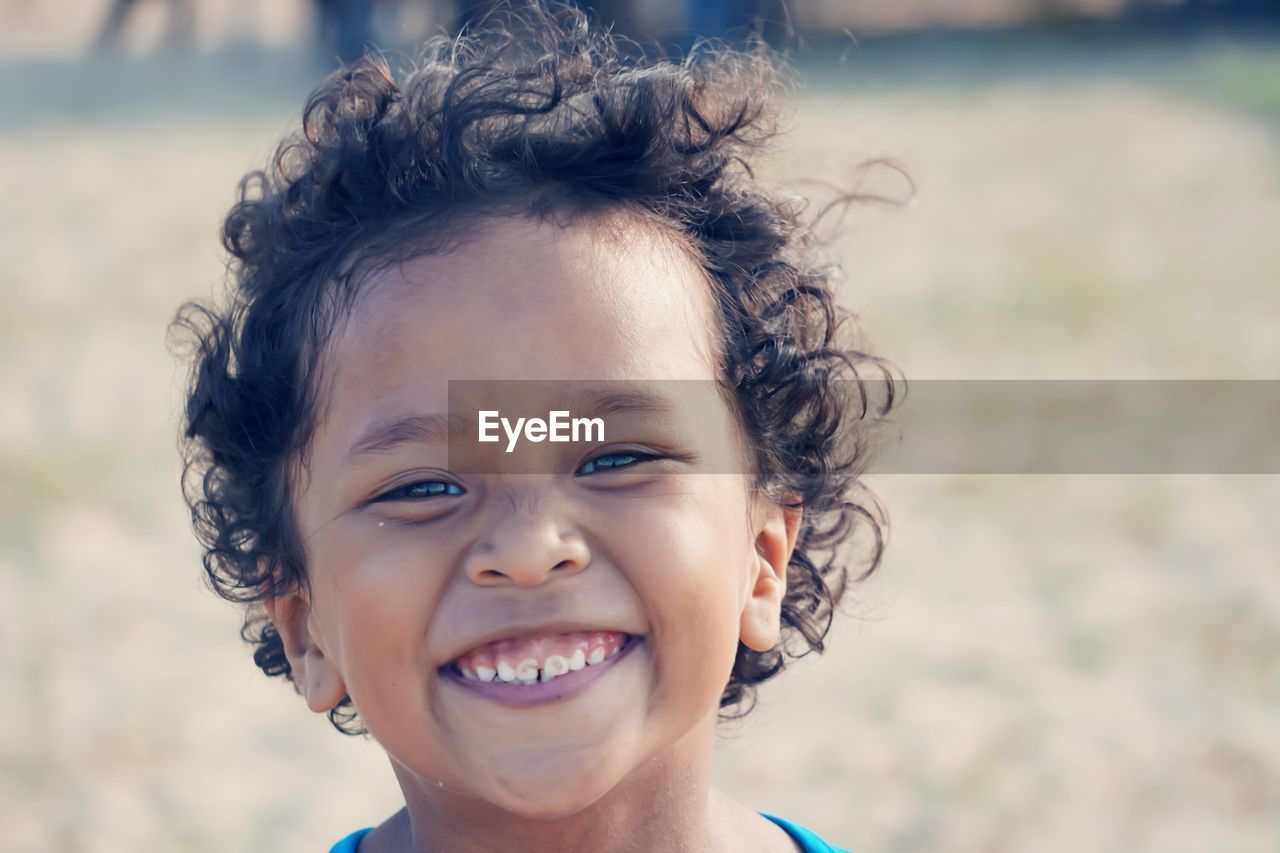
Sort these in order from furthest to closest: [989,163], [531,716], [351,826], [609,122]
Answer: [989,163] < [351,826] < [609,122] < [531,716]

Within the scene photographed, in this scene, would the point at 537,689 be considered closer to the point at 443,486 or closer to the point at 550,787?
the point at 550,787

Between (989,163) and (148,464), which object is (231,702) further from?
(989,163)

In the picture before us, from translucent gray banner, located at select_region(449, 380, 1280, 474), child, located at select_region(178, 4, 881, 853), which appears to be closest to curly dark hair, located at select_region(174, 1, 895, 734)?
child, located at select_region(178, 4, 881, 853)

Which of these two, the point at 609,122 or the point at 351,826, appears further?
the point at 351,826

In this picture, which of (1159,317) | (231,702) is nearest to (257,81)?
(1159,317)

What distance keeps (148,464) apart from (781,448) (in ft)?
12.4

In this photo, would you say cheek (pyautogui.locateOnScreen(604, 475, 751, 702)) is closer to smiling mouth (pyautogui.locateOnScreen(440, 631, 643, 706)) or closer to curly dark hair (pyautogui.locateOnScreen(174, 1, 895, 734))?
smiling mouth (pyautogui.locateOnScreen(440, 631, 643, 706))

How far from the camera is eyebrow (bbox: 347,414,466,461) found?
142 centimetres

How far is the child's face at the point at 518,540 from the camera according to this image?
1.36m

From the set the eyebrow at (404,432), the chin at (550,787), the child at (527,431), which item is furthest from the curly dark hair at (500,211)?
the chin at (550,787)

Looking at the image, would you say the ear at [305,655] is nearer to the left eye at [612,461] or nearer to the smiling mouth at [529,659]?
the smiling mouth at [529,659]

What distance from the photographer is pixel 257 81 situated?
475 inches

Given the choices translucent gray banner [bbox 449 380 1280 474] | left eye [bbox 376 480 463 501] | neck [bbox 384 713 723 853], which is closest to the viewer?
left eye [bbox 376 480 463 501]

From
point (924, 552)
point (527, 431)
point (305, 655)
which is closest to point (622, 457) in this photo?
point (527, 431)
